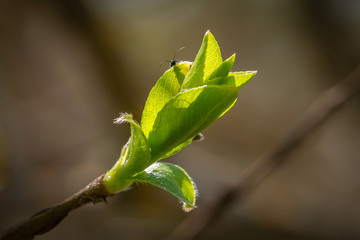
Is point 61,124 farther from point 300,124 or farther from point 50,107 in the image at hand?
point 300,124

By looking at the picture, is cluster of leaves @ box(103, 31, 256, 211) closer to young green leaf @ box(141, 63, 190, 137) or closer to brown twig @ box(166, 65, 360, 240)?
young green leaf @ box(141, 63, 190, 137)

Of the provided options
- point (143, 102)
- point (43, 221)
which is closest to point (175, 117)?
point (43, 221)

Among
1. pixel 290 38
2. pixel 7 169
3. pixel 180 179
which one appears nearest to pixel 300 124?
pixel 180 179

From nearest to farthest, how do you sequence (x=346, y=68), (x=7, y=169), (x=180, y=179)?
(x=180, y=179) < (x=7, y=169) < (x=346, y=68)

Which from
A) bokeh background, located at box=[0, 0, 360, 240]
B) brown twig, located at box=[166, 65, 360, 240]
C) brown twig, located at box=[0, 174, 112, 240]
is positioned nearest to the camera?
brown twig, located at box=[0, 174, 112, 240]

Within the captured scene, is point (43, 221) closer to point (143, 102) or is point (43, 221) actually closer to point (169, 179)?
point (169, 179)

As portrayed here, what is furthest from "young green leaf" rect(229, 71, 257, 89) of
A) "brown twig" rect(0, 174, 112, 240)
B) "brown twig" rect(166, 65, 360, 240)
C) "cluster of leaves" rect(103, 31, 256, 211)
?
"brown twig" rect(166, 65, 360, 240)
